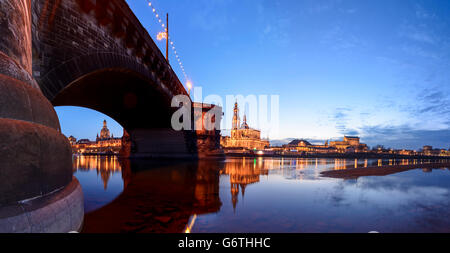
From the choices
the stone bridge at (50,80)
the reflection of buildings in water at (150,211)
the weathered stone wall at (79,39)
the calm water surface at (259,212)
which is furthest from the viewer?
the weathered stone wall at (79,39)

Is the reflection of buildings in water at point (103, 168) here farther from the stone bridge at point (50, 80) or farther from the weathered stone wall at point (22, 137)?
the weathered stone wall at point (22, 137)

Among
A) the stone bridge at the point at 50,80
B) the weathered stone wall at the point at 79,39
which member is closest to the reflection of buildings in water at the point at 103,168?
the weathered stone wall at the point at 79,39

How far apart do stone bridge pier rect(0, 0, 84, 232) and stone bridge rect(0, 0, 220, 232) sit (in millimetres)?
15

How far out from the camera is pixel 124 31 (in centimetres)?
1304

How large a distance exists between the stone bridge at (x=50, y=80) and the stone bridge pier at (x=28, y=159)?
0.01 metres

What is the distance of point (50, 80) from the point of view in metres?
8.19

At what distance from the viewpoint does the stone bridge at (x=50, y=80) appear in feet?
11.8

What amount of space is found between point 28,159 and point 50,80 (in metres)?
6.02

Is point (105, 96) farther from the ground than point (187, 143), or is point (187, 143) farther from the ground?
point (105, 96)

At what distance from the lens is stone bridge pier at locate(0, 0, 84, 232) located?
3.42m
